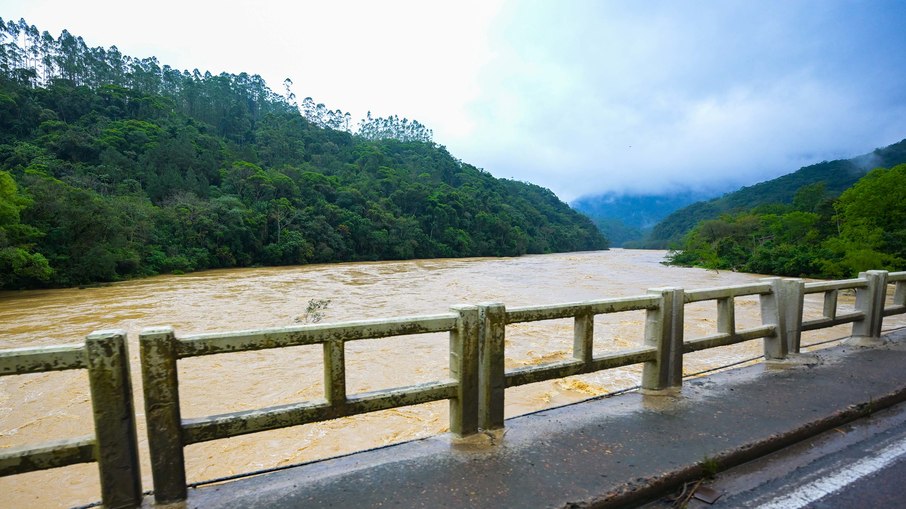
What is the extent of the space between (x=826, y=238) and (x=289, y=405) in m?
43.4

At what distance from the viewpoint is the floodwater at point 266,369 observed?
558 centimetres

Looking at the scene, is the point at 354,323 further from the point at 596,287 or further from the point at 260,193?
the point at 260,193

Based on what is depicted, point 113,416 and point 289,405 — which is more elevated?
point 113,416

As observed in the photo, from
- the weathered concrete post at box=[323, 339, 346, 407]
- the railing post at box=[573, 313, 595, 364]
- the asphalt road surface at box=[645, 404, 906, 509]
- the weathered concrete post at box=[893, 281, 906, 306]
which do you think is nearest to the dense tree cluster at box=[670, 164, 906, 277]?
the weathered concrete post at box=[893, 281, 906, 306]

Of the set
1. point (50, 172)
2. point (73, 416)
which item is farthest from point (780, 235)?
point (50, 172)

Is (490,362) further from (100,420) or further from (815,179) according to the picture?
(815,179)

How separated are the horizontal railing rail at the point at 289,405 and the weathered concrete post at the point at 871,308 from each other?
586 centimetres

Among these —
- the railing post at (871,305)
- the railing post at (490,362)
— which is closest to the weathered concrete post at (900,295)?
the railing post at (871,305)

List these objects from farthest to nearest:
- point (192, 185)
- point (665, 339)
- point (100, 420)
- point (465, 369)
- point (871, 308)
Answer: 1. point (192, 185)
2. point (871, 308)
3. point (665, 339)
4. point (465, 369)
5. point (100, 420)

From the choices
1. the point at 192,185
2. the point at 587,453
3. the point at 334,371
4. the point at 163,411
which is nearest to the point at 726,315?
the point at 587,453

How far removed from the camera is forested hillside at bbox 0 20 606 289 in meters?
23.2

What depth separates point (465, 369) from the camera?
3.08 meters

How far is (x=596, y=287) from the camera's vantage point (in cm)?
2314

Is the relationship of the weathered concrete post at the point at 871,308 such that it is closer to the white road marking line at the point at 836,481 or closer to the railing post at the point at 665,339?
the white road marking line at the point at 836,481
